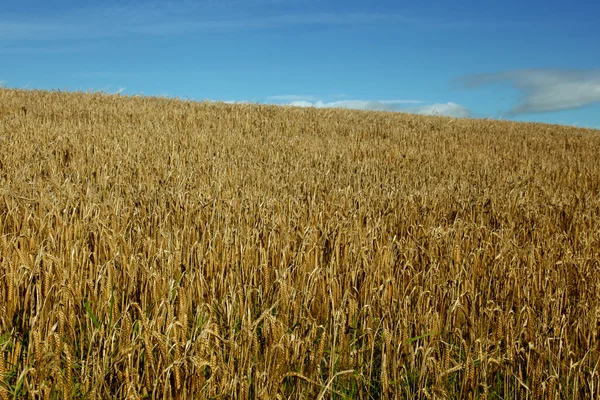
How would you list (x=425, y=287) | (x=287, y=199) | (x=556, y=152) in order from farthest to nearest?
(x=556, y=152) < (x=287, y=199) < (x=425, y=287)

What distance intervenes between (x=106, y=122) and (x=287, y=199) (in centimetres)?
693

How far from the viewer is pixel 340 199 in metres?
4.76

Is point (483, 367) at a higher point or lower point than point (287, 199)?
lower

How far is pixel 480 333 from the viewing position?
238 centimetres

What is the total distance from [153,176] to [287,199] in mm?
1638

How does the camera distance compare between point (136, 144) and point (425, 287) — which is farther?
point (136, 144)

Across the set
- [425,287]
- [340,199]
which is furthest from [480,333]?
[340,199]

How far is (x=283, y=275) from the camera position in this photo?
2365 mm

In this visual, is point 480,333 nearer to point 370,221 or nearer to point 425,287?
point 425,287

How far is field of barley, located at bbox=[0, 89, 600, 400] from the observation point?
6.05 ft

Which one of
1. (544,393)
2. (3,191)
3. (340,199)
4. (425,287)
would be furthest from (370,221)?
(3,191)

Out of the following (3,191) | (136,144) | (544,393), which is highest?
(136,144)

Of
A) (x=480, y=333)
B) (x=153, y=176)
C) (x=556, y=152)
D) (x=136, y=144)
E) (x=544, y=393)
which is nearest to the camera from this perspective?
(x=544, y=393)

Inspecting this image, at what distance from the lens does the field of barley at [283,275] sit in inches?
72.6
